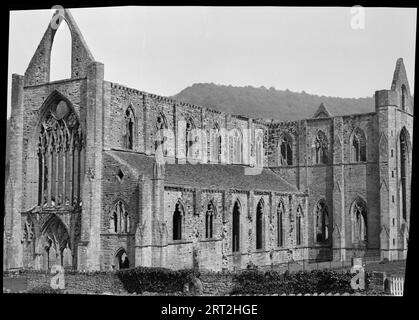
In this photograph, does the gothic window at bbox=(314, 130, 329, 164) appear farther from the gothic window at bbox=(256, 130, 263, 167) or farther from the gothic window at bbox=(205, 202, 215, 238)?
the gothic window at bbox=(205, 202, 215, 238)

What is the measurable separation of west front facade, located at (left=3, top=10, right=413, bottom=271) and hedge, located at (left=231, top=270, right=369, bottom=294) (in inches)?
259

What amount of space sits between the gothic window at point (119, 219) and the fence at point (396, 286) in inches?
538

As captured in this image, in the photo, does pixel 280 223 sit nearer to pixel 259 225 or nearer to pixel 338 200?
pixel 259 225

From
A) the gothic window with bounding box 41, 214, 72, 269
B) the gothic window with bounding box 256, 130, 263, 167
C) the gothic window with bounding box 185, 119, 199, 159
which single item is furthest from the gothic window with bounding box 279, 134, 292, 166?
the gothic window with bounding box 41, 214, 72, 269

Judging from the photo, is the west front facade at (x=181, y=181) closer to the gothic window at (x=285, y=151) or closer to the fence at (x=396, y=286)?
the gothic window at (x=285, y=151)

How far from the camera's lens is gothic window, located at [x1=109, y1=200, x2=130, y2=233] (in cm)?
3509

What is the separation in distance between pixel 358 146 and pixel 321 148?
3.18 meters

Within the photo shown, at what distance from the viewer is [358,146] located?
49.5m

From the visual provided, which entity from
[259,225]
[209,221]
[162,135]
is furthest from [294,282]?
[259,225]

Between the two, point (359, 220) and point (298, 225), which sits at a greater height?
point (359, 220)

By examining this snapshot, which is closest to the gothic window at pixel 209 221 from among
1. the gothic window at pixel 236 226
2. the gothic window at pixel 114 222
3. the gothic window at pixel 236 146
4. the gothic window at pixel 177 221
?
the gothic window at pixel 177 221

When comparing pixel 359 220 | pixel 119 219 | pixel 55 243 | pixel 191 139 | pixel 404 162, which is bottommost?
pixel 55 243

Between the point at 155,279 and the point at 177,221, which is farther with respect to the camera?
the point at 177,221
